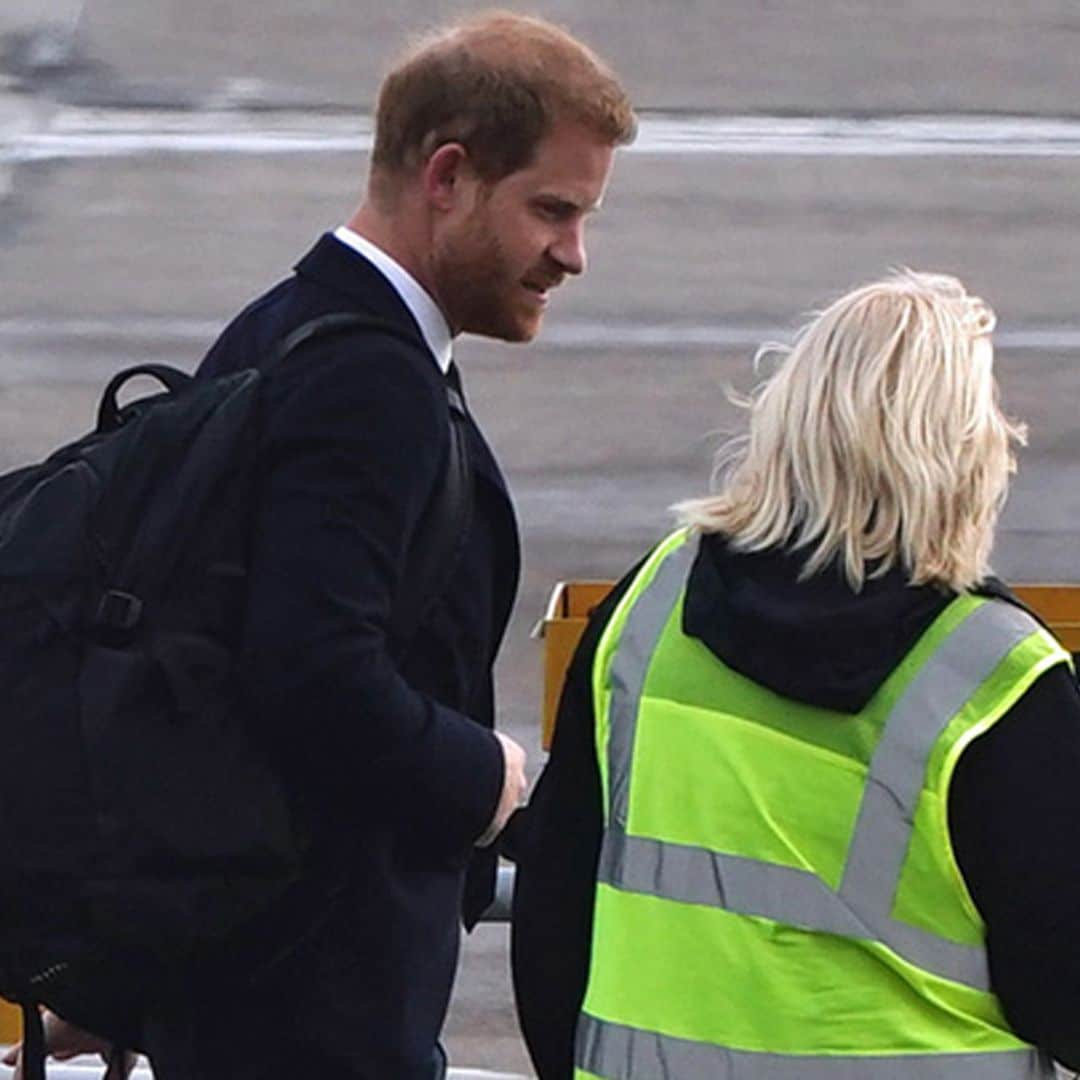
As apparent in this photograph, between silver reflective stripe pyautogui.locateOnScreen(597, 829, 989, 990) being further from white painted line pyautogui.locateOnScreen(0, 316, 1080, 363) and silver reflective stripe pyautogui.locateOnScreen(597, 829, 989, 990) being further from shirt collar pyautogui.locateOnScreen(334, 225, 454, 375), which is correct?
white painted line pyautogui.locateOnScreen(0, 316, 1080, 363)

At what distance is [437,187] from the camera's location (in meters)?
2.59

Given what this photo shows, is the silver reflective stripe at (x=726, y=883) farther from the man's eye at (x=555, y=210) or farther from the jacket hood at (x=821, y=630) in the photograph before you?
the man's eye at (x=555, y=210)

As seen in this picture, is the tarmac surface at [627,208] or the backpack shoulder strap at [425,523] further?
the tarmac surface at [627,208]

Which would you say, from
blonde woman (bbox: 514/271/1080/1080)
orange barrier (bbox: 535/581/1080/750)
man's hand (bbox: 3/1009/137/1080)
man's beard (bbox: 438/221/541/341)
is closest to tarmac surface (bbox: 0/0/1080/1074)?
orange barrier (bbox: 535/581/1080/750)

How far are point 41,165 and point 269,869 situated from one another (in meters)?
10.2

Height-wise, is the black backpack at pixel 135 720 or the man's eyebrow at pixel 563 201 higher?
the man's eyebrow at pixel 563 201

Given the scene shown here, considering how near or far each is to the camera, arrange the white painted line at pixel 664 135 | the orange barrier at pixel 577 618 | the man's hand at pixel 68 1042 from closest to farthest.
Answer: the man's hand at pixel 68 1042
the orange barrier at pixel 577 618
the white painted line at pixel 664 135

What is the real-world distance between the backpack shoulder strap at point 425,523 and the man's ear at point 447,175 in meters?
0.15

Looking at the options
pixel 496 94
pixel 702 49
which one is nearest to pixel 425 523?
pixel 496 94

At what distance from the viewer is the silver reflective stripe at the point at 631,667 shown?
8.33 feet

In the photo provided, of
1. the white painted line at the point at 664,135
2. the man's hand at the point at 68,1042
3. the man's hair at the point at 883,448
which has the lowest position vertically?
the white painted line at the point at 664,135

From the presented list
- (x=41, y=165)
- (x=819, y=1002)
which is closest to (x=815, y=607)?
(x=819, y=1002)

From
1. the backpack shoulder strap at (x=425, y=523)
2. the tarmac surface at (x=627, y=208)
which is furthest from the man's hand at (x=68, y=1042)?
the tarmac surface at (x=627, y=208)

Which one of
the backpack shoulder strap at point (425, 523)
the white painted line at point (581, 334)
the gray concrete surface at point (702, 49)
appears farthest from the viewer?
the gray concrete surface at point (702, 49)
